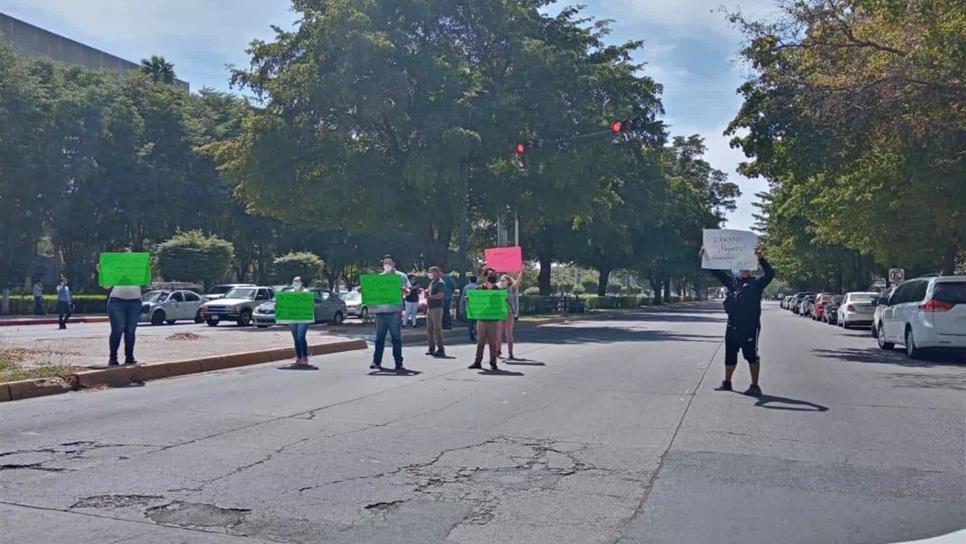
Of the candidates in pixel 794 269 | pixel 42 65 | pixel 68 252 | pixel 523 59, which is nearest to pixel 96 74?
pixel 42 65

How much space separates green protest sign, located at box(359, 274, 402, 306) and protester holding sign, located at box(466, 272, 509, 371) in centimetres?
143

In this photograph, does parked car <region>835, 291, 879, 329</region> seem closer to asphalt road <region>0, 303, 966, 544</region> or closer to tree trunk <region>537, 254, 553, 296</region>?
tree trunk <region>537, 254, 553, 296</region>

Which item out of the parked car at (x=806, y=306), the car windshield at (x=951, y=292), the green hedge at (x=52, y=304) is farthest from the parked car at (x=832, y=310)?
the green hedge at (x=52, y=304)

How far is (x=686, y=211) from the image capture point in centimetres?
6619

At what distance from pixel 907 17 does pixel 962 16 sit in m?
1.81

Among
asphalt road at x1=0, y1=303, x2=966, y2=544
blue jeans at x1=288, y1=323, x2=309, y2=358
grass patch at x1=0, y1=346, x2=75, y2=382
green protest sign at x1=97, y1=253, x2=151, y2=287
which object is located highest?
green protest sign at x1=97, y1=253, x2=151, y2=287

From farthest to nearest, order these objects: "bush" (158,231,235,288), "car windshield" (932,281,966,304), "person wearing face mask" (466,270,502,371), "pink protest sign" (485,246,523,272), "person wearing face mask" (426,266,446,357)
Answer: "bush" (158,231,235,288)
"pink protest sign" (485,246,523,272)
"car windshield" (932,281,966,304)
"person wearing face mask" (426,266,446,357)
"person wearing face mask" (466,270,502,371)

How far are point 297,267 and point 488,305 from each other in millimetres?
39384

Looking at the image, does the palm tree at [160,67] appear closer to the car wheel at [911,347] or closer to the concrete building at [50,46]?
the concrete building at [50,46]

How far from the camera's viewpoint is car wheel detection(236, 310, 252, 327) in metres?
33.4

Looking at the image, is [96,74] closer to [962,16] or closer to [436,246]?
[436,246]

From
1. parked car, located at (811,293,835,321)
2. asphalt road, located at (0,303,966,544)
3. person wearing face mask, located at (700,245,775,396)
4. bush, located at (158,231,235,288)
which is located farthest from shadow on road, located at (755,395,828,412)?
bush, located at (158,231,235,288)

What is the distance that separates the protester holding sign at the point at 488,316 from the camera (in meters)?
15.5

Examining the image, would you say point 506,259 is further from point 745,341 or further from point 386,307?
point 745,341
